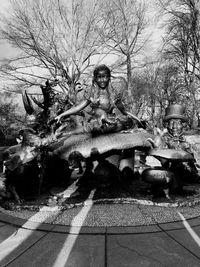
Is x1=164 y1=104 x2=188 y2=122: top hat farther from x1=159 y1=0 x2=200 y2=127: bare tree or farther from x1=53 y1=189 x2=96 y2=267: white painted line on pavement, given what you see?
x1=159 y1=0 x2=200 y2=127: bare tree

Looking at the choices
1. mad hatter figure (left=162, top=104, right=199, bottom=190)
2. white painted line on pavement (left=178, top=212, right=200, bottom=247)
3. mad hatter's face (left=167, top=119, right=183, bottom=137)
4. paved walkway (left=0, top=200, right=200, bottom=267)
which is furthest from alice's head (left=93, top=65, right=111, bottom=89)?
white painted line on pavement (left=178, top=212, right=200, bottom=247)

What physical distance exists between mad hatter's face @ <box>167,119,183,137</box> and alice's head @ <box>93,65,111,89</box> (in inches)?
71.6

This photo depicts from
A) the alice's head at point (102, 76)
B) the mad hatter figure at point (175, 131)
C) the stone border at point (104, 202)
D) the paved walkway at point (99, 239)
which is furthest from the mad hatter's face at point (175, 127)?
the alice's head at point (102, 76)

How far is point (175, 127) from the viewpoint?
16.6ft

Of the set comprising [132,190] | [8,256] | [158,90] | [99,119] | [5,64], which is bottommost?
[132,190]

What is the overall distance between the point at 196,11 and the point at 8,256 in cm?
1962

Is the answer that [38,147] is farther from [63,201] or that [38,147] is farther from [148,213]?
[148,213]

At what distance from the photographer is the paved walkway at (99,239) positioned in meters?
2.51

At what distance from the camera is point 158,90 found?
2842cm

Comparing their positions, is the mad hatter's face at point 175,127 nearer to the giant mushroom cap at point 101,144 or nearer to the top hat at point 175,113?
the top hat at point 175,113

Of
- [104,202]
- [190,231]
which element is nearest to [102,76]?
[104,202]

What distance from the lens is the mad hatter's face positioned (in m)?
5.07

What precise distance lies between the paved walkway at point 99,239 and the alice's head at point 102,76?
10.0ft

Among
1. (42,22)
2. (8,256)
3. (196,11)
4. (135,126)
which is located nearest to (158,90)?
(196,11)
